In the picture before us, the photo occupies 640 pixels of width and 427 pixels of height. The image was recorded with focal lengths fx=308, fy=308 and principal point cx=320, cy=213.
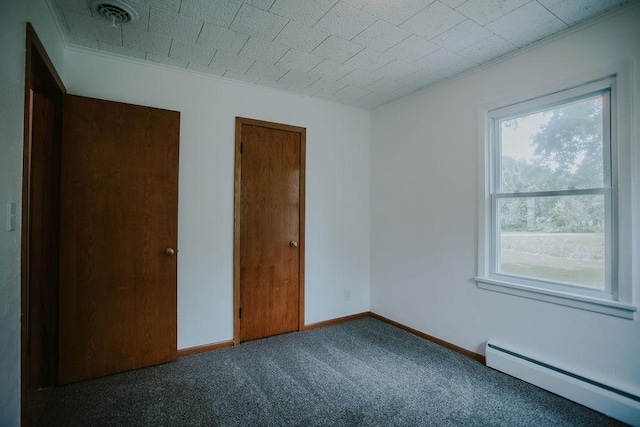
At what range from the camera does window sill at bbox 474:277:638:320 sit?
6.20 ft

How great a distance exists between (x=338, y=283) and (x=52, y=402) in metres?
2.56

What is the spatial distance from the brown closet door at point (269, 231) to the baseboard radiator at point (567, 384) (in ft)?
6.24

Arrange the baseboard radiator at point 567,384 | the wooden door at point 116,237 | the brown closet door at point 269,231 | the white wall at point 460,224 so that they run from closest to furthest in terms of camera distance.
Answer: the baseboard radiator at point 567,384 < the white wall at point 460,224 < the wooden door at point 116,237 < the brown closet door at point 269,231

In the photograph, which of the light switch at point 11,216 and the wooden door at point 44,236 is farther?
the wooden door at point 44,236

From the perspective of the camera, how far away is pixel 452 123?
2.91 m

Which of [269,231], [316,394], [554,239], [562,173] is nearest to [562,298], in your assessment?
[554,239]

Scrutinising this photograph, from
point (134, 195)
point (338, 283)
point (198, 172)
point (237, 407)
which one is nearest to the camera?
point (237, 407)

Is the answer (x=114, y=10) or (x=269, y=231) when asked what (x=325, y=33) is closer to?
(x=114, y=10)

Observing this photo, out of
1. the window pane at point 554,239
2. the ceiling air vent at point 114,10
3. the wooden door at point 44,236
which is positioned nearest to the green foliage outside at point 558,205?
the window pane at point 554,239

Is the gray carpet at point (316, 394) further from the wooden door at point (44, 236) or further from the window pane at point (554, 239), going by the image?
the window pane at point (554, 239)

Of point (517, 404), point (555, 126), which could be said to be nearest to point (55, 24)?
point (555, 126)

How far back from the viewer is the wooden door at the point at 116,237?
224cm

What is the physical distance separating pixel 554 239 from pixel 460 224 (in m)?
0.71

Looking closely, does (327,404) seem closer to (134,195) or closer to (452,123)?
(134,195)
